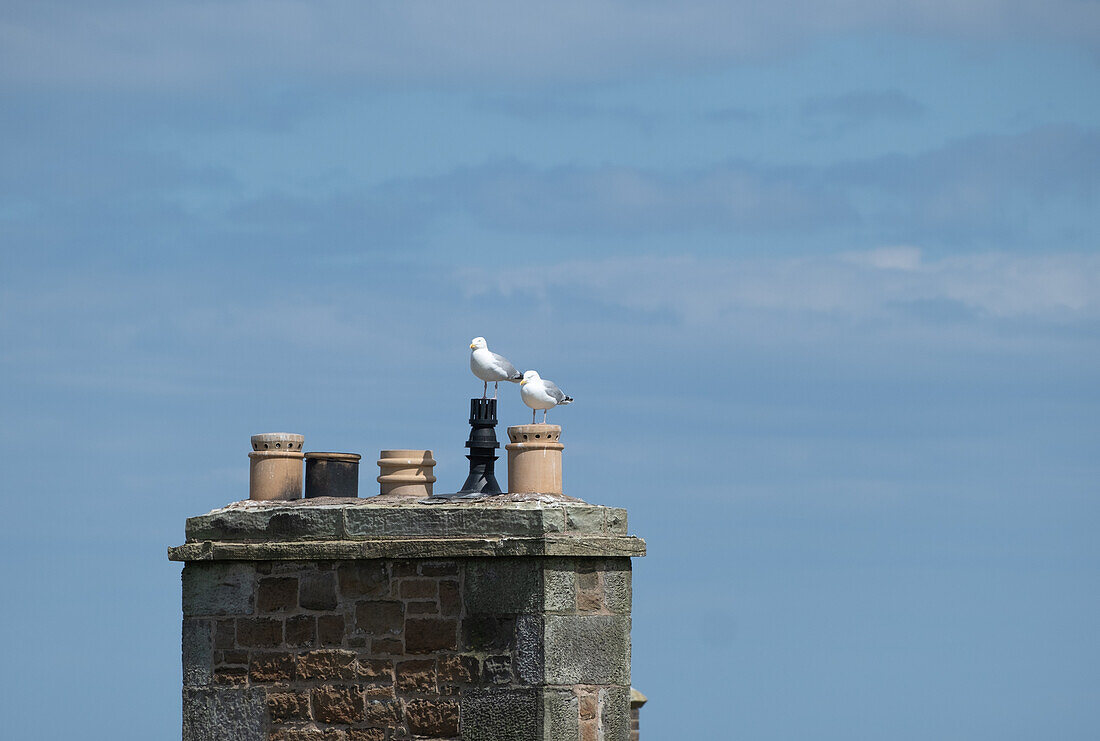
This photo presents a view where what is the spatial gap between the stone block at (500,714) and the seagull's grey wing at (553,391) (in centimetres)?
195

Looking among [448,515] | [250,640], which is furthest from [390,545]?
[250,640]

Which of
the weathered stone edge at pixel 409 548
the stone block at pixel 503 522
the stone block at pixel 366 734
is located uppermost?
the stone block at pixel 503 522

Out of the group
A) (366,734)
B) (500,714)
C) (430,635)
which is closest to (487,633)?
(430,635)

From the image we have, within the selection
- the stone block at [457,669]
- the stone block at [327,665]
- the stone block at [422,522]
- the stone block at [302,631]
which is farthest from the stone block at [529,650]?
the stone block at [302,631]

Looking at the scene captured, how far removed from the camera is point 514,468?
1070 centimetres

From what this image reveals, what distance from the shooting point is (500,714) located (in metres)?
10.0

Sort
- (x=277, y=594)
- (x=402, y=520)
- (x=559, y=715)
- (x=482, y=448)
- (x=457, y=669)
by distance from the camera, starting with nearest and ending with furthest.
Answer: (x=559, y=715), (x=457, y=669), (x=402, y=520), (x=277, y=594), (x=482, y=448)

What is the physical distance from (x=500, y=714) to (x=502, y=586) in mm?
743

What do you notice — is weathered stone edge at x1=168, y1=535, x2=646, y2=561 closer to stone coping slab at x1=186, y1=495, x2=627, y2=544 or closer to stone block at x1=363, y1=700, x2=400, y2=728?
stone coping slab at x1=186, y1=495, x2=627, y2=544

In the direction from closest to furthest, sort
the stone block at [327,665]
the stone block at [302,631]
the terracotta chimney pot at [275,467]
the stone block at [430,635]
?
the stone block at [430,635] → the stone block at [327,665] → the stone block at [302,631] → the terracotta chimney pot at [275,467]

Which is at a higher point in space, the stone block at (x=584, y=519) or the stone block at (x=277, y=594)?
the stone block at (x=584, y=519)

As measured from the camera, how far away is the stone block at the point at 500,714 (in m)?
9.99

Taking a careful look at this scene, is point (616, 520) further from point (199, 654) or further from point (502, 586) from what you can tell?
point (199, 654)

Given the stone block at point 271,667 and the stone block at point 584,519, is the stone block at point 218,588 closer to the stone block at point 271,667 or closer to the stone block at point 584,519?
the stone block at point 271,667
